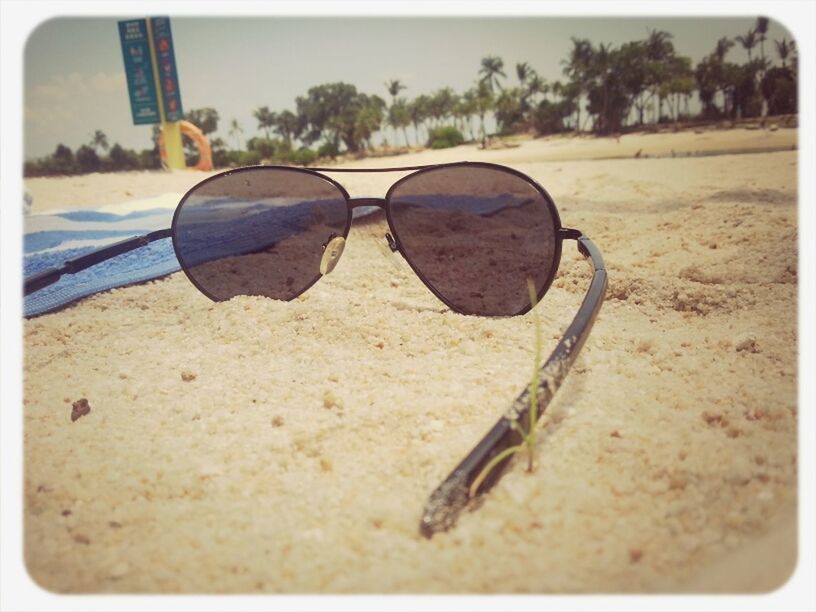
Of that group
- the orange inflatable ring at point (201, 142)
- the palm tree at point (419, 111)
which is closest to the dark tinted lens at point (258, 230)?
the orange inflatable ring at point (201, 142)

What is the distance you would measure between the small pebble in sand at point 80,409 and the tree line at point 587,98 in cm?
53

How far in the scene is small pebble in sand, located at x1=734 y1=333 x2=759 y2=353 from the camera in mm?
854

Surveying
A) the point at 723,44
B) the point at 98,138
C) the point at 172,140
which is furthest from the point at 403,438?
the point at 172,140

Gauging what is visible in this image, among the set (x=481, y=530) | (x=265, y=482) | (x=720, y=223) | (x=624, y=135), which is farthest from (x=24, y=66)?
(x=624, y=135)

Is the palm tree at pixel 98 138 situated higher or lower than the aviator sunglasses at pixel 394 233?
higher

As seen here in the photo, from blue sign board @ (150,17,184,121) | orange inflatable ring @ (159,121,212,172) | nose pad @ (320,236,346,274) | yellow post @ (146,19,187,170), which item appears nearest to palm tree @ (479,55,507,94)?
nose pad @ (320,236,346,274)

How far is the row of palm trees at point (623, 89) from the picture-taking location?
1.18 meters

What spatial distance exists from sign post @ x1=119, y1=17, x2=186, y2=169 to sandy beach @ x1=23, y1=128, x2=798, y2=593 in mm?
591

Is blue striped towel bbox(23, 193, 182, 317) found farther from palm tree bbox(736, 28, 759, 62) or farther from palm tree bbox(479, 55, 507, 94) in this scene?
palm tree bbox(736, 28, 759, 62)

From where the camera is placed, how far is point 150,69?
1820 millimetres

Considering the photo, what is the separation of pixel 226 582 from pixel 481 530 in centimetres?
24

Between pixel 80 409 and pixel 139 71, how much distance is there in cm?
156

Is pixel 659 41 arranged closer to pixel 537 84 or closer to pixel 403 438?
pixel 403 438

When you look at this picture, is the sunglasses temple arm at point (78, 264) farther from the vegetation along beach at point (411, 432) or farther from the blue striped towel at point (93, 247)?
the blue striped towel at point (93, 247)
